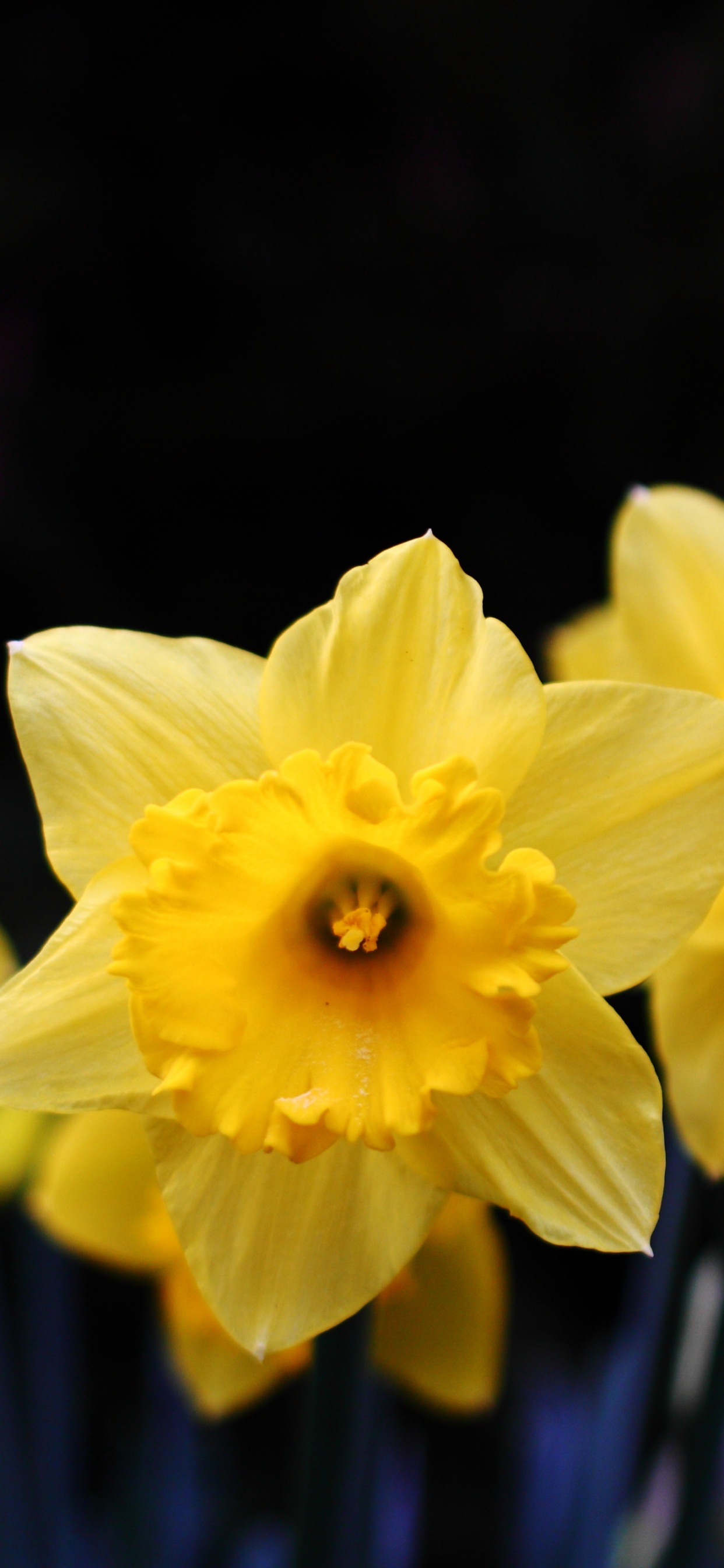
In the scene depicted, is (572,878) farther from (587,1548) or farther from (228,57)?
(228,57)

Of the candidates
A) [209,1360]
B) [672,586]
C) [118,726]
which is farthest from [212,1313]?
[672,586]

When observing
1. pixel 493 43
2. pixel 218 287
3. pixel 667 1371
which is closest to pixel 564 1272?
pixel 667 1371

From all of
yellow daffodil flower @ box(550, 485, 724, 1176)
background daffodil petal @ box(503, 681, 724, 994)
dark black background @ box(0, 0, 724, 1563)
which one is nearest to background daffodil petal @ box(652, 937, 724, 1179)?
yellow daffodil flower @ box(550, 485, 724, 1176)

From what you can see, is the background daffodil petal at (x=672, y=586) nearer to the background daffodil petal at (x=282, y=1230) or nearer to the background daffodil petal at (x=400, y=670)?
the background daffodil petal at (x=400, y=670)

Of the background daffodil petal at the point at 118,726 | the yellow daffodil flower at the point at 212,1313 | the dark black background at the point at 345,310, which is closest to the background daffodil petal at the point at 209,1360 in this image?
the yellow daffodil flower at the point at 212,1313

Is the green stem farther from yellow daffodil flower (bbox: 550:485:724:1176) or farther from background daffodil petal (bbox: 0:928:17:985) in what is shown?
background daffodil petal (bbox: 0:928:17:985)

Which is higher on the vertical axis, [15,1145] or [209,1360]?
[15,1145]

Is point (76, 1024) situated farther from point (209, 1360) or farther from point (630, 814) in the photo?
point (209, 1360)
